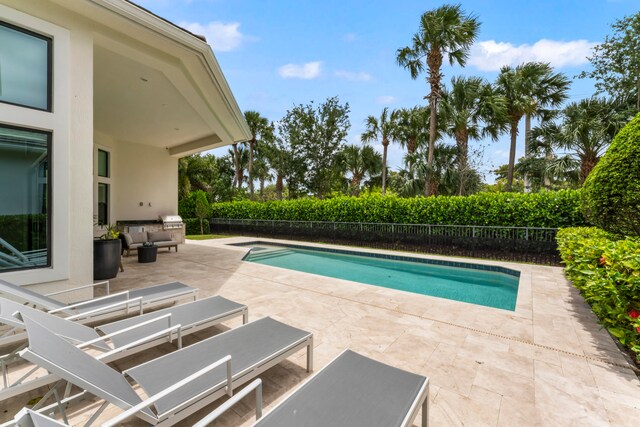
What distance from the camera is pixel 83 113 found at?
4.69m

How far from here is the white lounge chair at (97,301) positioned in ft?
10.2

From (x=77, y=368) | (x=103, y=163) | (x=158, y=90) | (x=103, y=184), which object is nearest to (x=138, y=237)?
(x=103, y=184)

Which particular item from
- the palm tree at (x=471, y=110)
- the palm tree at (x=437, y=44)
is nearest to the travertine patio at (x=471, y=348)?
the palm tree at (x=471, y=110)

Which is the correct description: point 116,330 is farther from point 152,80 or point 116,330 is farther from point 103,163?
point 103,163

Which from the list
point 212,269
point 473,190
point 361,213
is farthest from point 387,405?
point 473,190

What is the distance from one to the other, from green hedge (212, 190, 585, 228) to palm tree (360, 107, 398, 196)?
9.11 metres

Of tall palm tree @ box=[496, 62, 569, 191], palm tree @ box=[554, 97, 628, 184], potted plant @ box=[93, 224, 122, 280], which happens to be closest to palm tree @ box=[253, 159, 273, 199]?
tall palm tree @ box=[496, 62, 569, 191]

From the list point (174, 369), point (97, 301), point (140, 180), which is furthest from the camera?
point (140, 180)

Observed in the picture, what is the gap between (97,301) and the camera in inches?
147

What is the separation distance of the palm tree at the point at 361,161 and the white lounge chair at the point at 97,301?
21.6 m

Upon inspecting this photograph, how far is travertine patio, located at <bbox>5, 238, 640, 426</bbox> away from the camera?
2.38 m

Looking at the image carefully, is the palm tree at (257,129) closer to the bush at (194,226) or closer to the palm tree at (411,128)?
the bush at (194,226)

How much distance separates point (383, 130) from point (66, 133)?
823 inches

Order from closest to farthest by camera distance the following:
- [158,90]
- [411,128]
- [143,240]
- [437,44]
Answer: [158,90] < [143,240] < [437,44] < [411,128]
